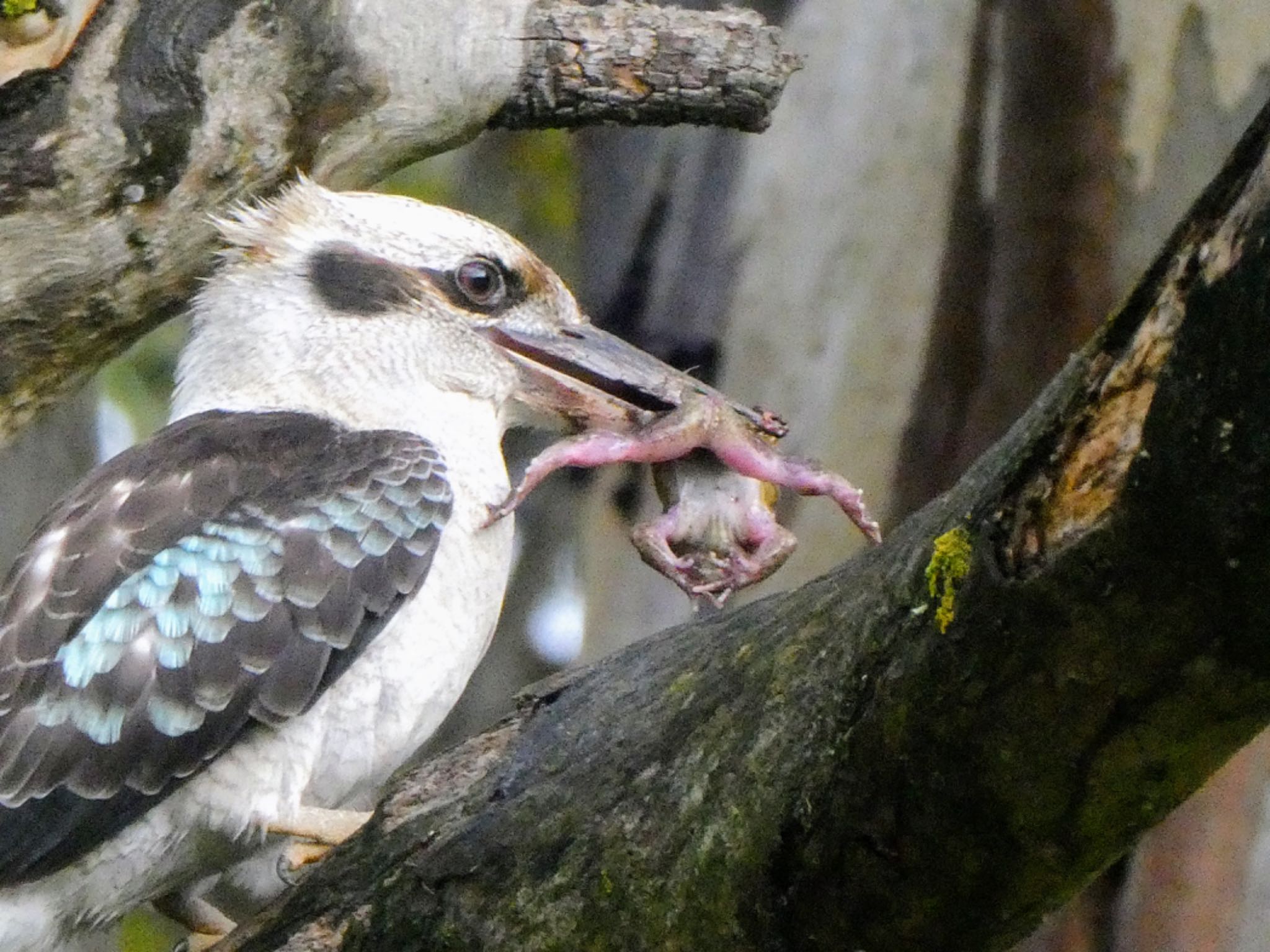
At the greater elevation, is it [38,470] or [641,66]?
[641,66]

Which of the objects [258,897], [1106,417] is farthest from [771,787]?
[258,897]

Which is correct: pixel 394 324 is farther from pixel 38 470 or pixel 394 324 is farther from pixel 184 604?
pixel 38 470

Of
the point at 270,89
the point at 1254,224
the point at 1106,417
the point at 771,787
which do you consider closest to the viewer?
the point at 1254,224

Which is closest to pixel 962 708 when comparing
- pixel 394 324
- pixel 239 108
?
pixel 239 108

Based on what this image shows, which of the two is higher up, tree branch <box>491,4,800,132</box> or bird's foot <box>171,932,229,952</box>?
tree branch <box>491,4,800,132</box>

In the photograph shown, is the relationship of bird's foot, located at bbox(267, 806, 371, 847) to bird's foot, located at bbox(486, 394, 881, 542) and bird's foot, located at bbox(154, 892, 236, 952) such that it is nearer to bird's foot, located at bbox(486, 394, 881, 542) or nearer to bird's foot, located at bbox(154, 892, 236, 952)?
bird's foot, located at bbox(154, 892, 236, 952)

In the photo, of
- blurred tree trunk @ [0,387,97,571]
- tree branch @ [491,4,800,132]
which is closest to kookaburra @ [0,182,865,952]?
tree branch @ [491,4,800,132]

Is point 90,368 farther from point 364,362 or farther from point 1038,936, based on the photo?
point 1038,936
